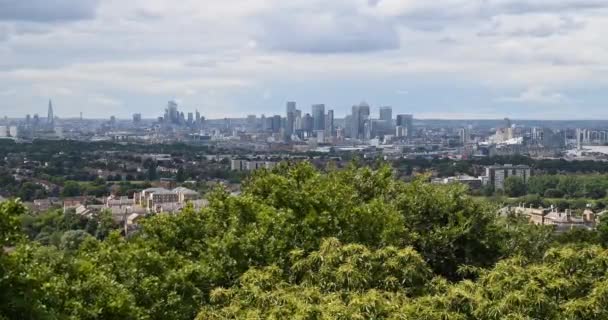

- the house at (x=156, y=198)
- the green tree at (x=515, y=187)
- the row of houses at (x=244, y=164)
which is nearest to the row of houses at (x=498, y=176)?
the green tree at (x=515, y=187)

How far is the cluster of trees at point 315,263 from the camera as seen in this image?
376 inches

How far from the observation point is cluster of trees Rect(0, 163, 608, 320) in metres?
9.55

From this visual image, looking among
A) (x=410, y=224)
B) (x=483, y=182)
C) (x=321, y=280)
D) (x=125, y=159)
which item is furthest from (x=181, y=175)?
(x=321, y=280)

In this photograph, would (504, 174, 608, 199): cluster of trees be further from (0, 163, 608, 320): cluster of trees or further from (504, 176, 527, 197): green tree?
(0, 163, 608, 320): cluster of trees

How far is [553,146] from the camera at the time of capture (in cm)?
19288

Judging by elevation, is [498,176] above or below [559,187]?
below

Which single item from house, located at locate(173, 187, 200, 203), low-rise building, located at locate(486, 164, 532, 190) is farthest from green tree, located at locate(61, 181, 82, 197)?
low-rise building, located at locate(486, 164, 532, 190)

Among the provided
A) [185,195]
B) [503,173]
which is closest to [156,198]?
[185,195]

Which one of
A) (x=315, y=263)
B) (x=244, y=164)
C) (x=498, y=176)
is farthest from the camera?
(x=244, y=164)

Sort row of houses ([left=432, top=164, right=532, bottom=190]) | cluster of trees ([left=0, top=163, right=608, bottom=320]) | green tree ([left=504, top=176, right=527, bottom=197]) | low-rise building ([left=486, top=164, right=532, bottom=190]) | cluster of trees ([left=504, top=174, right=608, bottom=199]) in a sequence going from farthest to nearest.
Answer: low-rise building ([left=486, top=164, right=532, bottom=190])
row of houses ([left=432, top=164, right=532, bottom=190])
green tree ([left=504, top=176, right=527, bottom=197])
cluster of trees ([left=504, top=174, right=608, bottom=199])
cluster of trees ([left=0, top=163, right=608, bottom=320])

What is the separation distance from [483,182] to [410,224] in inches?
3157

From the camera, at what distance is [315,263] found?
11.3 metres

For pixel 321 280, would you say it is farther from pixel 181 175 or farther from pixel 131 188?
pixel 181 175

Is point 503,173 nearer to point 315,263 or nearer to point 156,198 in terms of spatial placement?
point 156,198
